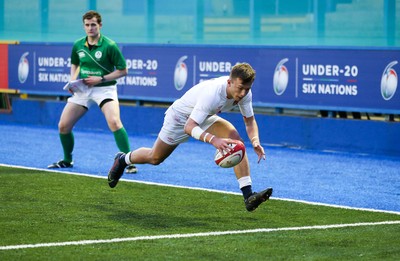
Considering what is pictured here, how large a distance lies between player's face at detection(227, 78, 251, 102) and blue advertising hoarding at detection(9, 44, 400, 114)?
734 centimetres

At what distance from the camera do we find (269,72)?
1980cm

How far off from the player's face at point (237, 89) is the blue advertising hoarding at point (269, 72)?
734 centimetres

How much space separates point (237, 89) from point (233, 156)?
25.7 inches

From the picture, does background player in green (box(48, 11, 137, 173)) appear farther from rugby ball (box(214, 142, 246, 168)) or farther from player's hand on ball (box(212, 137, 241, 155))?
player's hand on ball (box(212, 137, 241, 155))

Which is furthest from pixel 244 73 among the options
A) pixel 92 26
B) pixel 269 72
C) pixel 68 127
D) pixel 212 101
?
pixel 269 72

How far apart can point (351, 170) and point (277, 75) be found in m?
3.81

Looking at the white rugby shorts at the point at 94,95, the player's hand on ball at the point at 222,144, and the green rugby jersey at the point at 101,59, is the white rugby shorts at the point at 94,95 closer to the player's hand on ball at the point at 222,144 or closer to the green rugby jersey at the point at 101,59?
the green rugby jersey at the point at 101,59

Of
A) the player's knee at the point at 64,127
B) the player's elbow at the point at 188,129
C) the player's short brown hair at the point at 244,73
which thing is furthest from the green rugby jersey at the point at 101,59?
the player's short brown hair at the point at 244,73

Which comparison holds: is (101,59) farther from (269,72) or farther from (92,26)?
(269,72)

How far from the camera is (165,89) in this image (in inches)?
849

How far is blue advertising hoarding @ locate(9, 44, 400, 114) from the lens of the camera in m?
18.3

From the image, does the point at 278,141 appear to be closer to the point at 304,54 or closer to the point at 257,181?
the point at 304,54

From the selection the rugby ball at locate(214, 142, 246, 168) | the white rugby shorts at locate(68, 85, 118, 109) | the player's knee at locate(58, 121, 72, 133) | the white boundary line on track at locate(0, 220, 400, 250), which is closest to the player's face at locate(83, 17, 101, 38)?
the white rugby shorts at locate(68, 85, 118, 109)

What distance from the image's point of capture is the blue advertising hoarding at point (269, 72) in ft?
60.0
